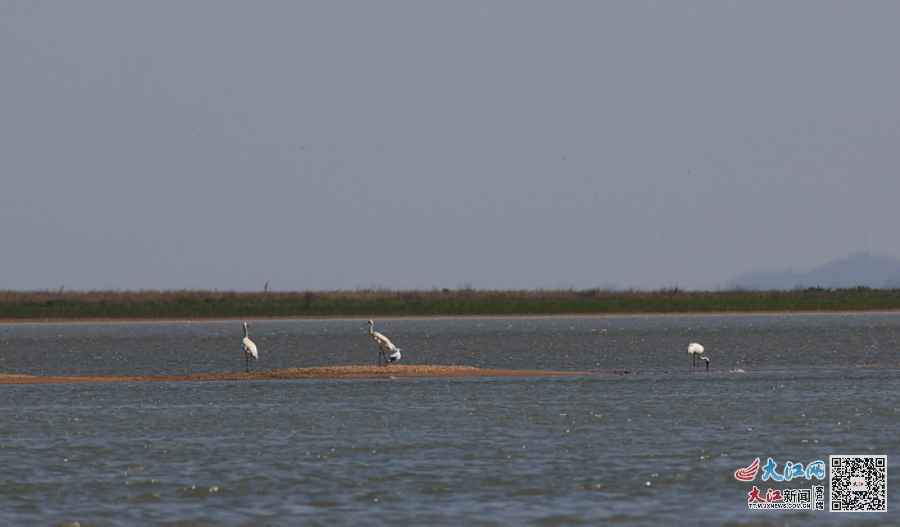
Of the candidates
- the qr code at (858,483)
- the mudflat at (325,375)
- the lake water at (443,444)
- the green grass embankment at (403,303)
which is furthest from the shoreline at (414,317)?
the qr code at (858,483)

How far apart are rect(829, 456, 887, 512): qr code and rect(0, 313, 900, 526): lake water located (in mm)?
217

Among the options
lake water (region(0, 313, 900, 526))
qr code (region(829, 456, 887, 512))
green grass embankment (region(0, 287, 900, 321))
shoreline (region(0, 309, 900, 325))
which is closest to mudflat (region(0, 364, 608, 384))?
lake water (region(0, 313, 900, 526))

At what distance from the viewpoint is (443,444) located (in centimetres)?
2038

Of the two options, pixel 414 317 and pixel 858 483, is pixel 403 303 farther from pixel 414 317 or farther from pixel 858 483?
pixel 858 483

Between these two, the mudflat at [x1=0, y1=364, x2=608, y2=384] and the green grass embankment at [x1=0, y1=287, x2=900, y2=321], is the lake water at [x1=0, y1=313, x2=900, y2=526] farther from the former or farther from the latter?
the green grass embankment at [x1=0, y1=287, x2=900, y2=321]

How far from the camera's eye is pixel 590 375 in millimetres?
34125

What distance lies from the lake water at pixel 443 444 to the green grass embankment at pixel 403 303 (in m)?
46.4

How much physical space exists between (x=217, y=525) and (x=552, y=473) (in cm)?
545

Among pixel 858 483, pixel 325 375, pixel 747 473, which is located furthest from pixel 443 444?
pixel 325 375

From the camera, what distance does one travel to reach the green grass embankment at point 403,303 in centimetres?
8681

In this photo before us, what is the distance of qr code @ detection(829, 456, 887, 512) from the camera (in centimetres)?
1471

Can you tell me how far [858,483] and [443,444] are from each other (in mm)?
7277

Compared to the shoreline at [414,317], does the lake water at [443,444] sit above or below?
below

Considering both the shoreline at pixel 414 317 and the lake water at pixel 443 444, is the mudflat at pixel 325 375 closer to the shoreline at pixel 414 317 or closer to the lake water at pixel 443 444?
the lake water at pixel 443 444
